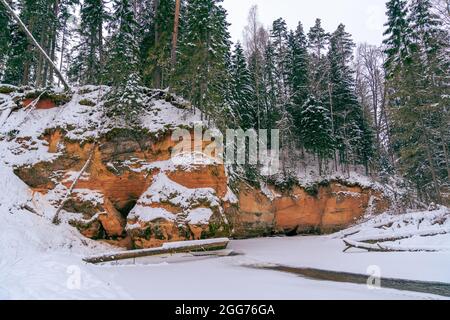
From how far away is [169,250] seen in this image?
36.9 feet

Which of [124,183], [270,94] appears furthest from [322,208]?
[124,183]

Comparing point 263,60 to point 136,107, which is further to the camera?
point 263,60

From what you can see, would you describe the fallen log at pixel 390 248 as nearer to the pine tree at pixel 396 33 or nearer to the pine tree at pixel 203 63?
the pine tree at pixel 203 63

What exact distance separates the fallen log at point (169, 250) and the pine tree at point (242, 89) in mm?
15144

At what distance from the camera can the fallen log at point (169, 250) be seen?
9938 millimetres

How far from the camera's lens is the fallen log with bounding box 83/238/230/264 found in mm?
9938

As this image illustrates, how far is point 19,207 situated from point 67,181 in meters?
2.46

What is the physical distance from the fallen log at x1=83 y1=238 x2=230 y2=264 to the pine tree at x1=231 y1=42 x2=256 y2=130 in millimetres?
15144

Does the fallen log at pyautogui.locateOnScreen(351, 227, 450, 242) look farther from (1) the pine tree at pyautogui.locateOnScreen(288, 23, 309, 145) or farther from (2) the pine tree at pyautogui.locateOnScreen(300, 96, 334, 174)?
(1) the pine tree at pyautogui.locateOnScreen(288, 23, 309, 145)

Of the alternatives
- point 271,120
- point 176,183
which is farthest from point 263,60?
point 176,183

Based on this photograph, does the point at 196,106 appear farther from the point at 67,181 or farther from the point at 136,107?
the point at 67,181

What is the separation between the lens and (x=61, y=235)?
39.6 ft

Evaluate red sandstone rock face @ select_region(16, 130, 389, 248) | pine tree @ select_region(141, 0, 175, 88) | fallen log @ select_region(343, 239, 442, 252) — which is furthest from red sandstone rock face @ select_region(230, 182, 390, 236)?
pine tree @ select_region(141, 0, 175, 88)

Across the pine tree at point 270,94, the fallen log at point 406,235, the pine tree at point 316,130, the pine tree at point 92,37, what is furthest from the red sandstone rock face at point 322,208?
the pine tree at point 92,37
